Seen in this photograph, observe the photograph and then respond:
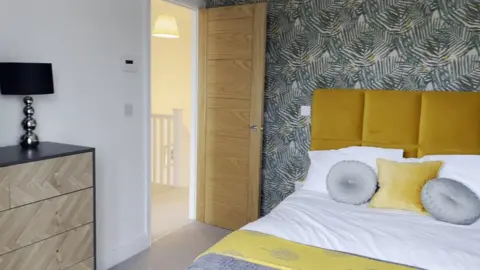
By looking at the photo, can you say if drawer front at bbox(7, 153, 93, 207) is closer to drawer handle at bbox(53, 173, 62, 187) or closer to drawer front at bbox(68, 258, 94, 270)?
drawer handle at bbox(53, 173, 62, 187)

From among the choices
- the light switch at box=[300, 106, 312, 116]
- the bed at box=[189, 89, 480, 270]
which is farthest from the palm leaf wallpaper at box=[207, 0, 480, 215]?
the bed at box=[189, 89, 480, 270]

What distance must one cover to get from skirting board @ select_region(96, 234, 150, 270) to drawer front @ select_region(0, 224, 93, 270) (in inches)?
21.4

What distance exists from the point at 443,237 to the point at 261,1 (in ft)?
8.45

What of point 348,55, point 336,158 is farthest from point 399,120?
point 348,55

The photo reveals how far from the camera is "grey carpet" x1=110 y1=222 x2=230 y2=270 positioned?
3.09 metres

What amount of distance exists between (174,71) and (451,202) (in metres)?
4.34

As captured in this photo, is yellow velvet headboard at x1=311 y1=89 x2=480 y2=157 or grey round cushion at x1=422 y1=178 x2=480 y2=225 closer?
grey round cushion at x1=422 y1=178 x2=480 y2=225

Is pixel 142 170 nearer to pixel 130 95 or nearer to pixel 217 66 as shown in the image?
pixel 130 95

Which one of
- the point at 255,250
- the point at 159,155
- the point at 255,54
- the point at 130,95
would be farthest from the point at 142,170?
the point at 159,155

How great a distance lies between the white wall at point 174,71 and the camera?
562 cm

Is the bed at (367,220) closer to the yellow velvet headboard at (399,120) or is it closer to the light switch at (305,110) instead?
the yellow velvet headboard at (399,120)

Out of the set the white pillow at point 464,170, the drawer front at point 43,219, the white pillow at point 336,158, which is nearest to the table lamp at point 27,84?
the drawer front at point 43,219

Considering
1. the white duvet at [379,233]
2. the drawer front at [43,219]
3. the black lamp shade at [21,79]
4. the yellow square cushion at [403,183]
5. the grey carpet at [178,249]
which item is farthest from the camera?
the grey carpet at [178,249]

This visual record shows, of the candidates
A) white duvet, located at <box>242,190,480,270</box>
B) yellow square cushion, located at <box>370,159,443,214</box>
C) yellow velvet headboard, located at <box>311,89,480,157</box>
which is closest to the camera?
white duvet, located at <box>242,190,480,270</box>
